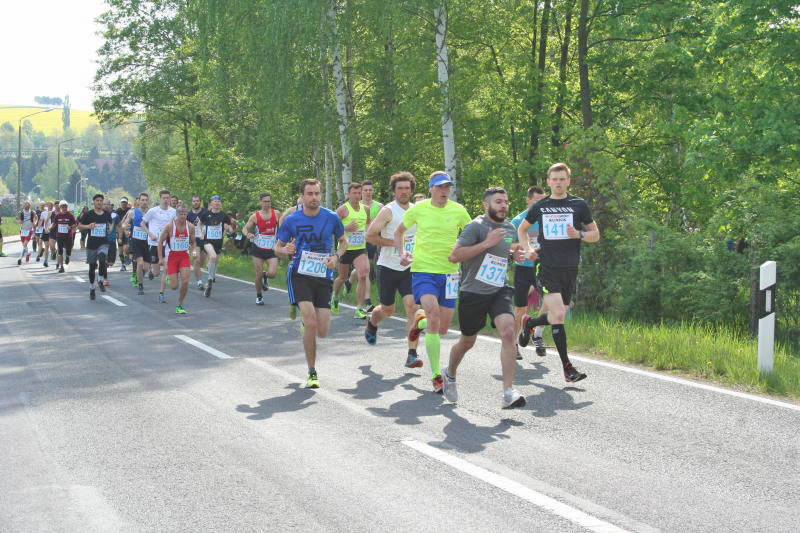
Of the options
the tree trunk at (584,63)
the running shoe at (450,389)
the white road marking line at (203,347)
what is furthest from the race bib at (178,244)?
the tree trunk at (584,63)

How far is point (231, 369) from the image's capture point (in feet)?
31.2

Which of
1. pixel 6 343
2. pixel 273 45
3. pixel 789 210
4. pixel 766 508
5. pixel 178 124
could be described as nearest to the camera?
pixel 766 508

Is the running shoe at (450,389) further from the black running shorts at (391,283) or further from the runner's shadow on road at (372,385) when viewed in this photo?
the black running shorts at (391,283)

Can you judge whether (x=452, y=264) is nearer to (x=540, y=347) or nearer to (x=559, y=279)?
(x=559, y=279)

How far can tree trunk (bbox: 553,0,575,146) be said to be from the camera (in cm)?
2580

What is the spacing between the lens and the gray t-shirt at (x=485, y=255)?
7535 mm

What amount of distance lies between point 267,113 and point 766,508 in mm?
20286

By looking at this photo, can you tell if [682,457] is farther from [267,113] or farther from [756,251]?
[267,113]

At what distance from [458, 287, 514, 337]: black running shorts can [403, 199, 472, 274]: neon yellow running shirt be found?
669 millimetres

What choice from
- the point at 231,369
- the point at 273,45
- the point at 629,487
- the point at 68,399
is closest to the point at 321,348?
the point at 231,369

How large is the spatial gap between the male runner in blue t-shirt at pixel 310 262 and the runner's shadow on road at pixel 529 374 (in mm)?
1792

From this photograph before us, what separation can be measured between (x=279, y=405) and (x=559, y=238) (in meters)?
3.05

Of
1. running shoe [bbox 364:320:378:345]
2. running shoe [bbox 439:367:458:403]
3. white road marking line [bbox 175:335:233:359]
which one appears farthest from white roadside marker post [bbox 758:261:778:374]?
white road marking line [bbox 175:335:233:359]

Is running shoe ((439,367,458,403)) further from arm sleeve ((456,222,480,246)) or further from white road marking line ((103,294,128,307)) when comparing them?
white road marking line ((103,294,128,307))
